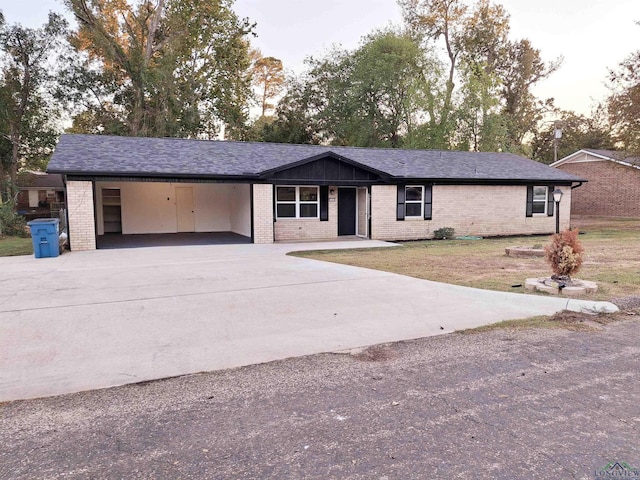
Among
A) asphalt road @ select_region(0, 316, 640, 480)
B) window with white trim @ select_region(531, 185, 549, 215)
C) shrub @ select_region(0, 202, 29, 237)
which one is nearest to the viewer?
asphalt road @ select_region(0, 316, 640, 480)

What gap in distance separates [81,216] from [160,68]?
19.4 m

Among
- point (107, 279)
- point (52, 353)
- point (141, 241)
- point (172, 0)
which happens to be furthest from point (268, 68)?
point (52, 353)

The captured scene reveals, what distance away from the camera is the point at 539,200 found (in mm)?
21297

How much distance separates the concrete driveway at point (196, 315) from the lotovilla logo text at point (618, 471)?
2836 mm

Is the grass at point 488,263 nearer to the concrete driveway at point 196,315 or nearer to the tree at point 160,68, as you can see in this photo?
the concrete driveway at point 196,315

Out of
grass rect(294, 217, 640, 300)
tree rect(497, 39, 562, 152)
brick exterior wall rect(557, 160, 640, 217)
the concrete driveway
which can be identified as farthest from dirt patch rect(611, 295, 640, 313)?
tree rect(497, 39, 562, 152)

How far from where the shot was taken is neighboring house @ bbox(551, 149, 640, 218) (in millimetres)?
28531

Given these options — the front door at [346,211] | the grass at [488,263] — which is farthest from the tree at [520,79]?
the grass at [488,263]

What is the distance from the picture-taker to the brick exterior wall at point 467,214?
60.1ft

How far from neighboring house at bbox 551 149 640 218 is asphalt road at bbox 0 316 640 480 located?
28.4m

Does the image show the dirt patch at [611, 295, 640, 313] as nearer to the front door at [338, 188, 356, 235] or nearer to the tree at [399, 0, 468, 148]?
the front door at [338, 188, 356, 235]

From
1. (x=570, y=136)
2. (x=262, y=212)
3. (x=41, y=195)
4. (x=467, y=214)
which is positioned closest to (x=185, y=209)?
(x=262, y=212)

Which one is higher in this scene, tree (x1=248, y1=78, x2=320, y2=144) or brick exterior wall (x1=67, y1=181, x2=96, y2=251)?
tree (x1=248, y1=78, x2=320, y2=144)

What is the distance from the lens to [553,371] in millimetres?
4383
